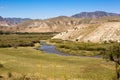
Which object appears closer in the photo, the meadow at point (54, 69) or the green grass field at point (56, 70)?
the meadow at point (54, 69)

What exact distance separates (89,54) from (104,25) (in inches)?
3147

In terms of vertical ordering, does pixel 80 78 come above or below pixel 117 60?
below

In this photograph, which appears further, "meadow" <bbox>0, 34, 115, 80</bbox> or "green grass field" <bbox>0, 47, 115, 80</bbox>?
"green grass field" <bbox>0, 47, 115, 80</bbox>

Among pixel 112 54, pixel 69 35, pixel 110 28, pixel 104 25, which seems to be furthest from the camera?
pixel 69 35

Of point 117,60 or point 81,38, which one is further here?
point 81,38

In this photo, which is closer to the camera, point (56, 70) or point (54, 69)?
point (54, 69)

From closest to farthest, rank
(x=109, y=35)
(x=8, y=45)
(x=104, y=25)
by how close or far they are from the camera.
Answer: (x=8, y=45) → (x=109, y=35) → (x=104, y=25)

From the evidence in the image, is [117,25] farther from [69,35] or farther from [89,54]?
[89,54]

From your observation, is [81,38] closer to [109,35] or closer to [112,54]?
[109,35]

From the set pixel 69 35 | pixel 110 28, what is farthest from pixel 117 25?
pixel 69 35

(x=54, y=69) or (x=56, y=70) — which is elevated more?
(x=54, y=69)

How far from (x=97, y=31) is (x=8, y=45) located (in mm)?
60091

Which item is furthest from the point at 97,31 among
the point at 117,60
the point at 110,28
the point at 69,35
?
the point at 117,60

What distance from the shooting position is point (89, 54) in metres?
87.0
